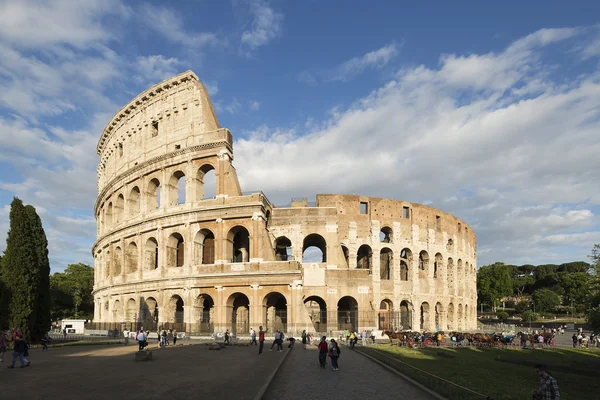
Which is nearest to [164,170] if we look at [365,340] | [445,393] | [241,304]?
[241,304]

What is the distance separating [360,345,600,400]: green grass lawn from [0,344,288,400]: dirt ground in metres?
4.71

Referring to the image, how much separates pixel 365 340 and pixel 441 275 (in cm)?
2146

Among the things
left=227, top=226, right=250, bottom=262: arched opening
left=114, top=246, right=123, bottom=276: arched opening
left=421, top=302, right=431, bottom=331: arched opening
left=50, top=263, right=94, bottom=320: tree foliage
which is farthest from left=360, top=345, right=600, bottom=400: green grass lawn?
left=50, top=263, right=94, bottom=320: tree foliage

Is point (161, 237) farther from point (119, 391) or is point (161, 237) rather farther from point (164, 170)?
point (119, 391)

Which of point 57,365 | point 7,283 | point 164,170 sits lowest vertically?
point 57,365

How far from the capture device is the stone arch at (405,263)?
151 ft

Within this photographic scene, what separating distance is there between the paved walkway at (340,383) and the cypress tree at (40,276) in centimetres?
1677

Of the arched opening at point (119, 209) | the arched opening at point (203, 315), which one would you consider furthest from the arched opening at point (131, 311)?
the arched opening at point (119, 209)

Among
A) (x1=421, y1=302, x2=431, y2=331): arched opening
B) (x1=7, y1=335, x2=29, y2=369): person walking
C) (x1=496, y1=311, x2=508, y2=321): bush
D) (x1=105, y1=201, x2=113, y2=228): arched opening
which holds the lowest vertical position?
(x1=496, y1=311, x2=508, y2=321): bush

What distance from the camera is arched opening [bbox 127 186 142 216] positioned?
42.5 meters

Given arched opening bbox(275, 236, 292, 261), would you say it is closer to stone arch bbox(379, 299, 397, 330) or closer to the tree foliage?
stone arch bbox(379, 299, 397, 330)

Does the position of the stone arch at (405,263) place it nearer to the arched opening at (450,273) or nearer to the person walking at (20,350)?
the arched opening at (450,273)

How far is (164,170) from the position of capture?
39156 mm

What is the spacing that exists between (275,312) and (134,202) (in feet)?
55.1
